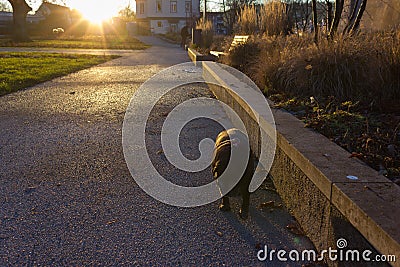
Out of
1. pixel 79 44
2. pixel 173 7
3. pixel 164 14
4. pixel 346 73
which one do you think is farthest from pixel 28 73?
pixel 164 14

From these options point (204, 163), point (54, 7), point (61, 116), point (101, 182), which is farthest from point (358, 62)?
point (54, 7)

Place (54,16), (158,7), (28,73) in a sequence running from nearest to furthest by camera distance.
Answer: (28,73) → (54,16) → (158,7)

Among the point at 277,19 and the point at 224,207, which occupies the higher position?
the point at 277,19

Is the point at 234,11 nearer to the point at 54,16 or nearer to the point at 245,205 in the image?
the point at 245,205

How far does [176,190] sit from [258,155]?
919 millimetres

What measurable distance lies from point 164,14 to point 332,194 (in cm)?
6572

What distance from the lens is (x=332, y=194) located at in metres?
2.15

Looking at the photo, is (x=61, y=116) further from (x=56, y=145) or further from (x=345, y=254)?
(x=345, y=254)

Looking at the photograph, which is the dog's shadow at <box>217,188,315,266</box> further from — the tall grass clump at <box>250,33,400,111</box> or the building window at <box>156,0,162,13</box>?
the building window at <box>156,0,162,13</box>

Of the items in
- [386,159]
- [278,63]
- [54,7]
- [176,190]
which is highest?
[54,7]

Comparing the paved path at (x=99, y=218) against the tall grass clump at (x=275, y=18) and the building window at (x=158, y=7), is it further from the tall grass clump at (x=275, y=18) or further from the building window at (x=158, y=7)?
the building window at (x=158, y=7)

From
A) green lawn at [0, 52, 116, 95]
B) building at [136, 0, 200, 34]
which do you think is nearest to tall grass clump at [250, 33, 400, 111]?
green lawn at [0, 52, 116, 95]

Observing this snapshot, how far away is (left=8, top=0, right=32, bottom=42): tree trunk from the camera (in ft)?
107

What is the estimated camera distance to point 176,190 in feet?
11.3
